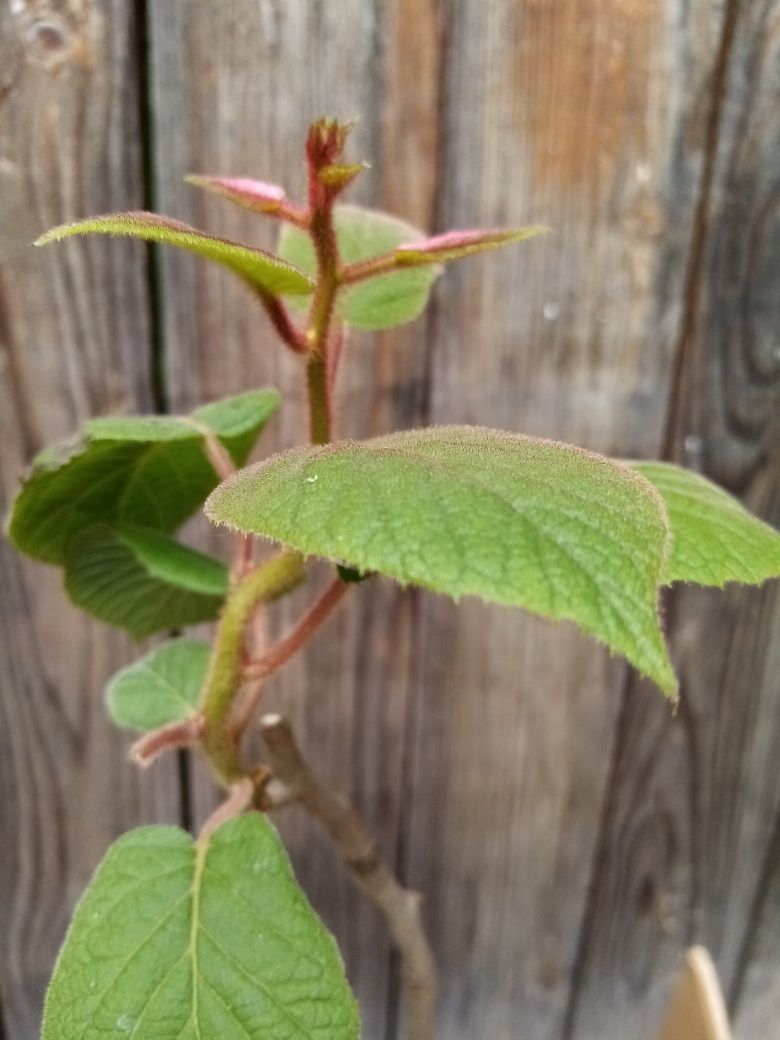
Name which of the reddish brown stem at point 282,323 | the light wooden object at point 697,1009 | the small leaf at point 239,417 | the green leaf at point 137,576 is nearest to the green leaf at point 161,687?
the green leaf at point 137,576

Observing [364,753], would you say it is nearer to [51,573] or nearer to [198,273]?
[51,573]

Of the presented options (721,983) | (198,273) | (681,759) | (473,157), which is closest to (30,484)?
(198,273)

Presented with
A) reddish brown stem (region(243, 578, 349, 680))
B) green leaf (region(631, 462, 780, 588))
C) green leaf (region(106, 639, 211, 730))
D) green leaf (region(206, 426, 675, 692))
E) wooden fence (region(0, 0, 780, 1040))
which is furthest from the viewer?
wooden fence (region(0, 0, 780, 1040))

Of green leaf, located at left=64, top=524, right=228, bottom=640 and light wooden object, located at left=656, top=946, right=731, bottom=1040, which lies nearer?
green leaf, located at left=64, top=524, right=228, bottom=640

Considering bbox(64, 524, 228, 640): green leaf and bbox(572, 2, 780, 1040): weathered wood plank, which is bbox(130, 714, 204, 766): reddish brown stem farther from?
bbox(572, 2, 780, 1040): weathered wood plank

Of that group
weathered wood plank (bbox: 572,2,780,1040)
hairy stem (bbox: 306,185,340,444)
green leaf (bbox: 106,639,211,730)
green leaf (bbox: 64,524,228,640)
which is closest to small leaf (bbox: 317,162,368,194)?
hairy stem (bbox: 306,185,340,444)

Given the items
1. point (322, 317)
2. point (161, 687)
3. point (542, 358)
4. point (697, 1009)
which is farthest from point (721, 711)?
point (322, 317)

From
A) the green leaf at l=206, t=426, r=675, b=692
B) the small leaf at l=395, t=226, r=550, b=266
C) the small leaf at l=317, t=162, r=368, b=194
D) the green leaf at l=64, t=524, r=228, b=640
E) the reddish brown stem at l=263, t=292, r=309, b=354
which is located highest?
the small leaf at l=317, t=162, r=368, b=194
